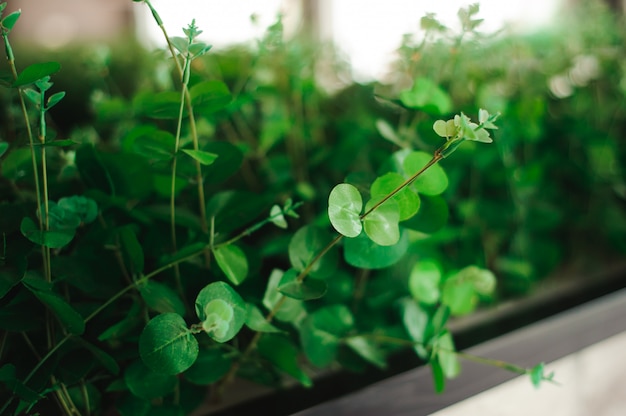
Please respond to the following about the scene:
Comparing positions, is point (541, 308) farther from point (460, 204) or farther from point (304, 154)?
point (304, 154)

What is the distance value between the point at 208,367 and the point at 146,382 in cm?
4

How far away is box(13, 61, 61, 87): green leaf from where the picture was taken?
0.80 ft

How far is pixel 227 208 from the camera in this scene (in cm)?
32

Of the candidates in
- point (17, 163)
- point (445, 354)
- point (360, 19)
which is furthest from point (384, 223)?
point (360, 19)

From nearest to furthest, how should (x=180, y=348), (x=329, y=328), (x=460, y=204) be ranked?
(x=180, y=348) → (x=329, y=328) → (x=460, y=204)

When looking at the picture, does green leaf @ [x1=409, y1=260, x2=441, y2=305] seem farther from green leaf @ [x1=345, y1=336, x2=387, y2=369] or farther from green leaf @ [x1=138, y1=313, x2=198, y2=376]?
green leaf @ [x1=138, y1=313, x2=198, y2=376]

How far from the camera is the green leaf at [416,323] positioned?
0.33 metres

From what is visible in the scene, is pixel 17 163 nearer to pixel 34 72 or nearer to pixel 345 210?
pixel 34 72

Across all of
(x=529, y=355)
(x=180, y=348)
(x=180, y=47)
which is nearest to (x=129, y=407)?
(x=180, y=348)

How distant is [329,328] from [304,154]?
24cm

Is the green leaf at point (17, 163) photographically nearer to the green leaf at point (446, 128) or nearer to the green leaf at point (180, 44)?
the green leaf at point (180, 44)

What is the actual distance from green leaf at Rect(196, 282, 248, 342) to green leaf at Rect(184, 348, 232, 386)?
0.07 m

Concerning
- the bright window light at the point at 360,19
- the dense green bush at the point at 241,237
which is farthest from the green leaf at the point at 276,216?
the bright window light at the point at 360,19

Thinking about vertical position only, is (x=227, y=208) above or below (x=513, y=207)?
below
